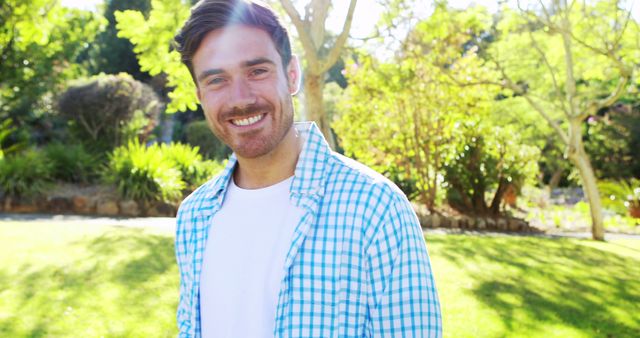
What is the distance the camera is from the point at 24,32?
788 centimetres

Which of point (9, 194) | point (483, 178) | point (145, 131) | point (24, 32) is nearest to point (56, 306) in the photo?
point (24, 32)

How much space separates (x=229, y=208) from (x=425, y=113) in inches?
376

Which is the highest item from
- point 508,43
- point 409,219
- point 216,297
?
point 508,43

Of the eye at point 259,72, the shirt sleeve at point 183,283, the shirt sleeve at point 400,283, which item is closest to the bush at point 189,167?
the shirt sleeve at point 183,283

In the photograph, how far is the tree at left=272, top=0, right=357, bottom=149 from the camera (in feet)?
22.5

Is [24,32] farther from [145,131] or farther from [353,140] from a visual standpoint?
[145,131]

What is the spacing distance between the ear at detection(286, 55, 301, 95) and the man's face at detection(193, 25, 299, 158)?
6 cm

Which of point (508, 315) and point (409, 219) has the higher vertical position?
point (409, 219)

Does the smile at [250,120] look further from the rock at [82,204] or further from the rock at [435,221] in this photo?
the rock at [82,204]

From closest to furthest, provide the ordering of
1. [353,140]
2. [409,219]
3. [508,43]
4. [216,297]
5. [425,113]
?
[409,219]
[216,297]
[425,113]
[353,140]
[508,43]

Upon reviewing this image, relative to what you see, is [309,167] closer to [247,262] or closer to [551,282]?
[247,262]

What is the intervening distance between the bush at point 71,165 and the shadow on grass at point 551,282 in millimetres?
7352

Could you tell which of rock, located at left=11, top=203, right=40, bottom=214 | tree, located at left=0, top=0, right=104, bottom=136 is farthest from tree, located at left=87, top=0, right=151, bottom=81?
rock, located at left=11, top=203, right=40, bottom=214

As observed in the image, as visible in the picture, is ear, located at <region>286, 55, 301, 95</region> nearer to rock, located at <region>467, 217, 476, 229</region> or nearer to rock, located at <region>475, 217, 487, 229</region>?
rock, located at <region>467, 217, 476, 229</region>
